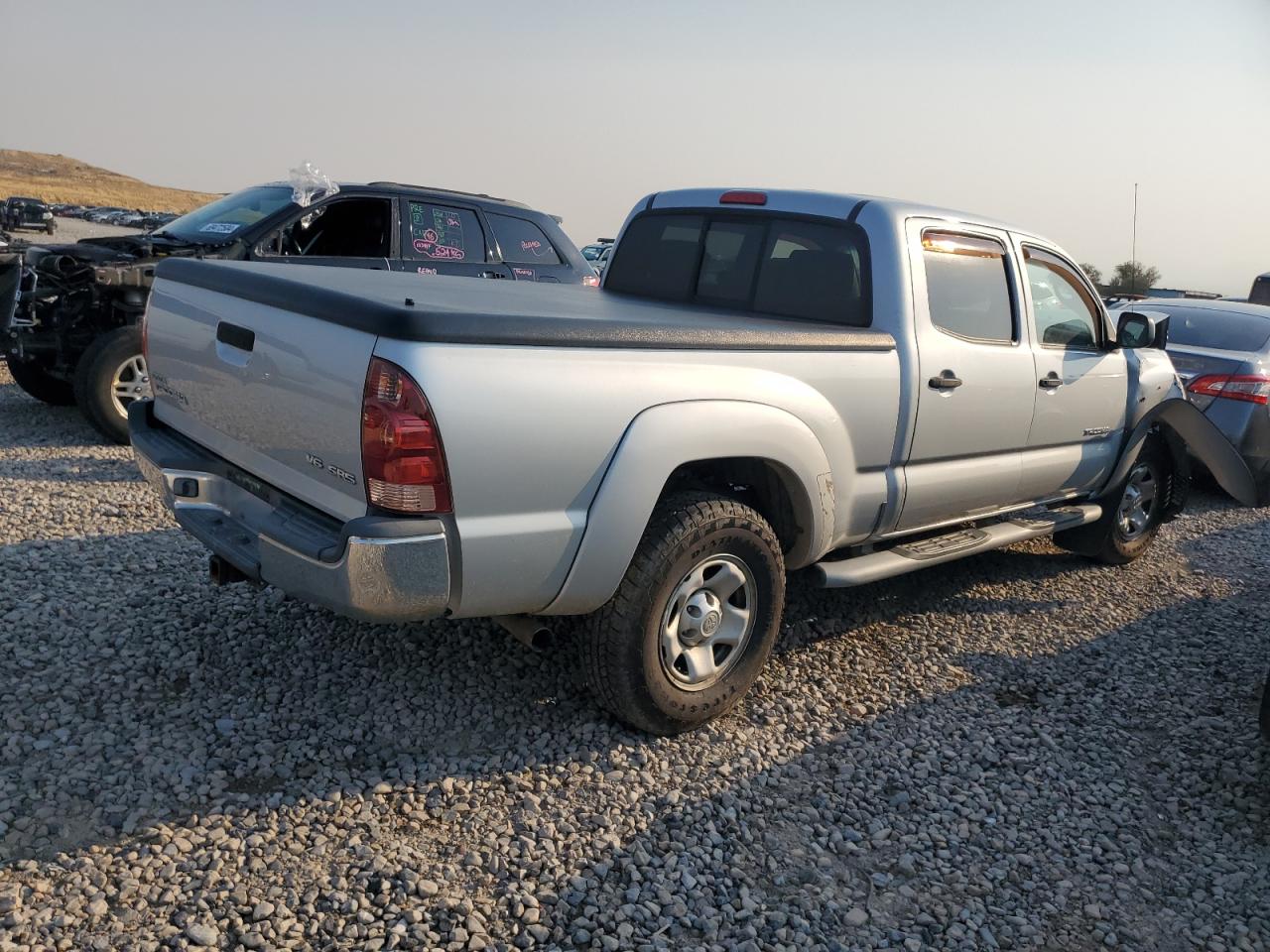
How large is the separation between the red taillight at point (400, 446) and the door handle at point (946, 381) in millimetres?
2306

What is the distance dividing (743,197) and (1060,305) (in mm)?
1808

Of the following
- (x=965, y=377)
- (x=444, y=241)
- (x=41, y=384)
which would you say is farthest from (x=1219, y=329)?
(x=41, y=384)

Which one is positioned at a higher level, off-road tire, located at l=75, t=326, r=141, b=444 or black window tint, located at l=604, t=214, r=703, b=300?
black window tint, located at l=604, t=214, r=703, b=300

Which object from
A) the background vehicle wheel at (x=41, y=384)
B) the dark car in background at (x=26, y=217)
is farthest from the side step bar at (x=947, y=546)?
the dark car in background at (x=26, y=217)

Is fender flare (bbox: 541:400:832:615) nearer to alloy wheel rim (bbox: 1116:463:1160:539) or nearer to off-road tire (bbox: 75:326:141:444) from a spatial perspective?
alloy wheel rim (bbox: 1116:463:1160:539)

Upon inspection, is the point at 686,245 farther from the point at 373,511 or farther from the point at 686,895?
the point at 686,895

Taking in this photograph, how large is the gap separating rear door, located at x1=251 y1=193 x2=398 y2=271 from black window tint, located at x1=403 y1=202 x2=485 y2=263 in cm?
17

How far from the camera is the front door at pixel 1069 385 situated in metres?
4.98

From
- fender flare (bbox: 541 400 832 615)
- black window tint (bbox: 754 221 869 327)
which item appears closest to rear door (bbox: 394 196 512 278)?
black window tint (bbox: 754 221 869 327)

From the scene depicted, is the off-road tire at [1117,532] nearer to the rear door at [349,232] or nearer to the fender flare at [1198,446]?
the fender flare at [1198,446]

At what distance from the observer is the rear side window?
14.2ft

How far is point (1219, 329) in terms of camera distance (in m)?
7.96

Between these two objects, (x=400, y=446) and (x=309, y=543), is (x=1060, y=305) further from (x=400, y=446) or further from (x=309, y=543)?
(x=309, y=543)

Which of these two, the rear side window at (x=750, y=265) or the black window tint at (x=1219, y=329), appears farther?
the black window tint at (x=1219, y=329)
